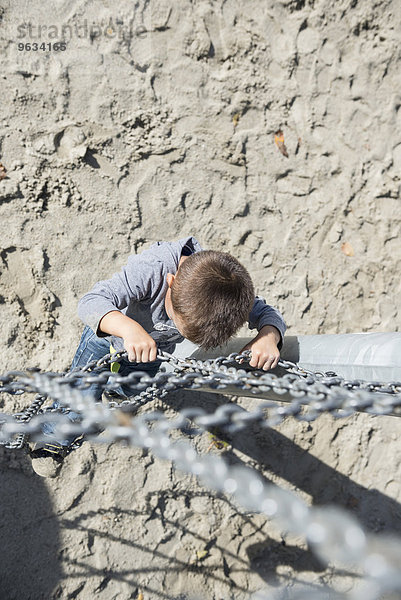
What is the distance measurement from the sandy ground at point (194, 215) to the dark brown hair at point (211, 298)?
46.1 inches

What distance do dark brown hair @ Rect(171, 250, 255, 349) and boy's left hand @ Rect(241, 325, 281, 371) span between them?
0.28ft

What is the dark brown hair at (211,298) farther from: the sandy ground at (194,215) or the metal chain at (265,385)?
the sandy ground at (194,215)

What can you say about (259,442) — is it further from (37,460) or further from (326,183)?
(326,183)

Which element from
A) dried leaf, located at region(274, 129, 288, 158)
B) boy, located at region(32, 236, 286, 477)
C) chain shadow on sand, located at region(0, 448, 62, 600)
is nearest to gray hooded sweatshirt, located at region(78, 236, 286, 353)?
boy, located at region(32, 236, 286, 477)

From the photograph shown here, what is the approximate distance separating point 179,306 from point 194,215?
53.4 inches

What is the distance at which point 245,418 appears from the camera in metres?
1.02

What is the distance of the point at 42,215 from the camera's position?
260cm

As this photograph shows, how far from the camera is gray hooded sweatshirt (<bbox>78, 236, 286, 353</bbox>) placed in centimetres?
172

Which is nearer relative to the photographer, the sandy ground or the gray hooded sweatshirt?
the gray hooded sweatshirt

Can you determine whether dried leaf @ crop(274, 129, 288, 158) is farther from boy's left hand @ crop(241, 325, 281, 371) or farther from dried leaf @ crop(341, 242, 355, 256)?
boy's left hand @ crop(241, 325, 281, 371)

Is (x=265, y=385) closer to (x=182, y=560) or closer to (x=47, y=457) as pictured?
(x=47, y=457)

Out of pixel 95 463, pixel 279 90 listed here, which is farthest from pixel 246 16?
pixel 95 463

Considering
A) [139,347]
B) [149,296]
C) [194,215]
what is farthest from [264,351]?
[194,215]

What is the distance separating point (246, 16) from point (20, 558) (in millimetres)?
3204
